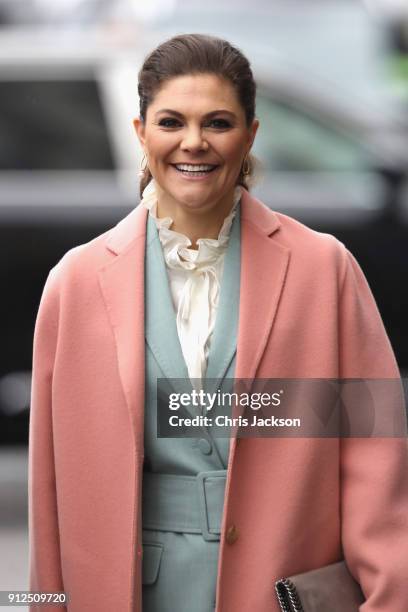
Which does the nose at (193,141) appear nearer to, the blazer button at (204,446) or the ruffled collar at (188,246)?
the ruffled collar at (188,246)

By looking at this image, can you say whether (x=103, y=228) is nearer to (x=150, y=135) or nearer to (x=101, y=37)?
(x=101, y=37)

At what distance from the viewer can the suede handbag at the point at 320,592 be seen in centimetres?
269

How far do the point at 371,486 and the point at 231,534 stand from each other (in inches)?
10.8

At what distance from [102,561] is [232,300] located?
0.54 meters

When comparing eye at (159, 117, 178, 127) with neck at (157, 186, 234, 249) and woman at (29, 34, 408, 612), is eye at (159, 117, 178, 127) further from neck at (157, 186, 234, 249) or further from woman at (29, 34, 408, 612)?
neck at (157, 186, 234, 249)

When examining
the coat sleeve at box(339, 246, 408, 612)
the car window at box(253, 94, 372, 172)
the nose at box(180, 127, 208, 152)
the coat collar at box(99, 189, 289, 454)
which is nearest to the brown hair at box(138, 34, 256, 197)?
the nose at box(180, 127, 208, 152)

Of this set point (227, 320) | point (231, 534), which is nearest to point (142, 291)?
point (227, 320)

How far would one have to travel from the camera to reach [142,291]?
9.14 feet

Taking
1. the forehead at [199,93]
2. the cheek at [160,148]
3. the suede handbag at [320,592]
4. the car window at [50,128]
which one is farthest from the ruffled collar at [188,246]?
the car window at [50,128]

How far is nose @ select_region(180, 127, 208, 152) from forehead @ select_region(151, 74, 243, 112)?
4cm

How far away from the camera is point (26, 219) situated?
237 inches

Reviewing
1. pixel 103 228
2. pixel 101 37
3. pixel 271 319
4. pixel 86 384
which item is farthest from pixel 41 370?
pixel 101 37

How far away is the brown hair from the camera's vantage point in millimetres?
2709

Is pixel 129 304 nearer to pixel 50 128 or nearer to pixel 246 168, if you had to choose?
pixel 246 168
